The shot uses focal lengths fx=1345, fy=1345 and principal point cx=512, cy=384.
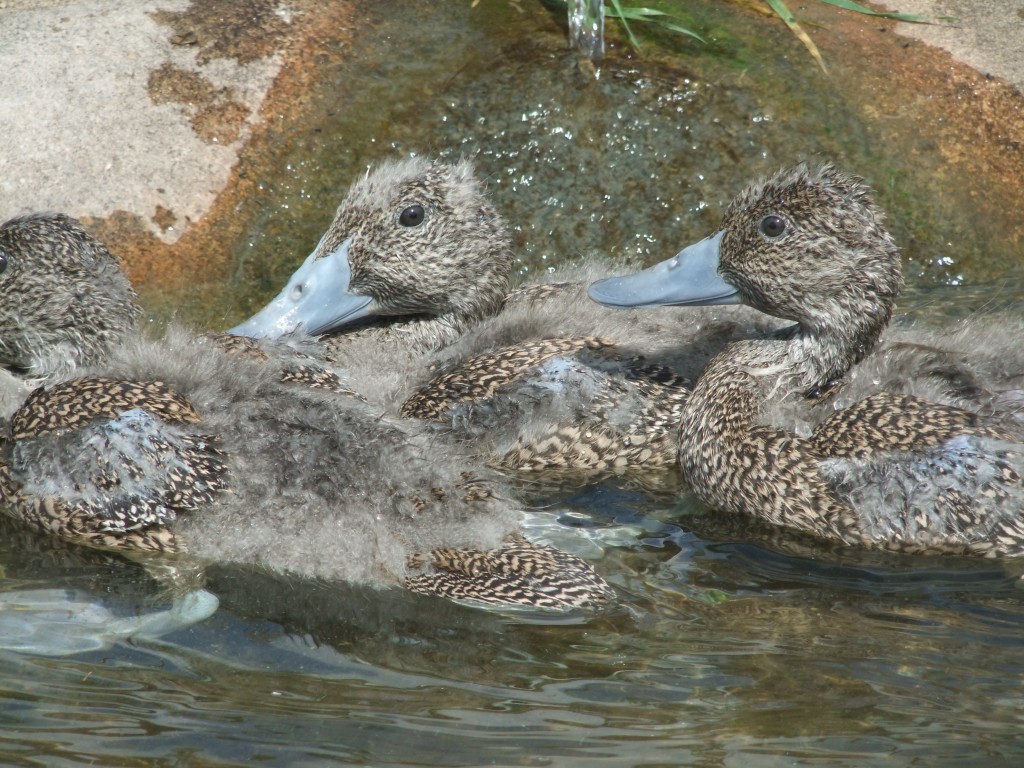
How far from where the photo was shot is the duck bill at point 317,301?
20.4 feet

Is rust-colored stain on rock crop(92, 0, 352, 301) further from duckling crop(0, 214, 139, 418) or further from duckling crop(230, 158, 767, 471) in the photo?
duckling crop(0, 214, 139, 418)

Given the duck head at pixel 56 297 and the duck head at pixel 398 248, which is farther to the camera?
the duck head at pixel 398 248

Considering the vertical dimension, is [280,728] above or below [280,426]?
below

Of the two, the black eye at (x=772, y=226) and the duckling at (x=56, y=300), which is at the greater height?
the black eye at (x=772, y=226)

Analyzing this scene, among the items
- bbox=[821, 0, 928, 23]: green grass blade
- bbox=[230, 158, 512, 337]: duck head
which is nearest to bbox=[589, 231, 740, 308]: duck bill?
bbox=[230, 158, 512, 337]: duck head

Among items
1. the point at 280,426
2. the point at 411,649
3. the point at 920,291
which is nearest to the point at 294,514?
the point at 280,426

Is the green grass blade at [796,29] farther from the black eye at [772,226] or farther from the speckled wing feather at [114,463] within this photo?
the speckled wing feather at [114,463]

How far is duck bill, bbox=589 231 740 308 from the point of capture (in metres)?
5.82

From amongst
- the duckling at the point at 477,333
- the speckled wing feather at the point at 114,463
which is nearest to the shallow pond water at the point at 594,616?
the speckled wing feather at the point at 114,463

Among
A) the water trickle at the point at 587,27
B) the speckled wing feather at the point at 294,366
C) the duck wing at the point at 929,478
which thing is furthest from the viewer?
the water trickle at the point at 587,27

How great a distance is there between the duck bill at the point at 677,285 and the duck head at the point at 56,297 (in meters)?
2.11

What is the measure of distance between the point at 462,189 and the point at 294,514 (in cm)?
211

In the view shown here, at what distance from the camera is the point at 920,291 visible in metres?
7.44

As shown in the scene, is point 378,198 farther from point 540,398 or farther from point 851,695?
point 851,695
